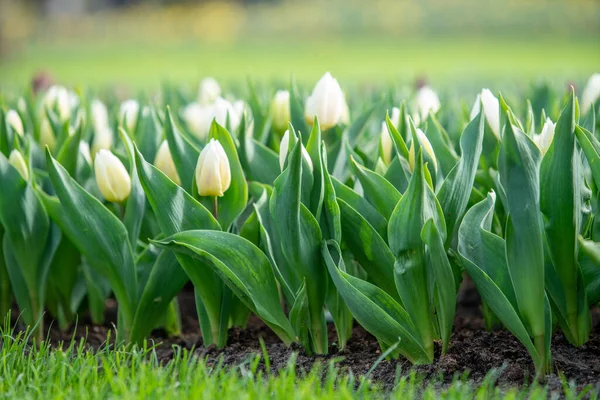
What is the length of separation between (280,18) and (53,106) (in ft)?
78.9

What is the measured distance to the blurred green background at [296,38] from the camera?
56.2 feet

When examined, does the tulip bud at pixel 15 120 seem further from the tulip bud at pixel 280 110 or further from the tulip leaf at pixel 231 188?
the tulip leaf at pixel 231 188

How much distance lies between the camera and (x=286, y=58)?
66.0 feet

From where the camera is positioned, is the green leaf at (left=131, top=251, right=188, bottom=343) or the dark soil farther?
the green leaf at (left=131, top=251, right=188, bottom=343)

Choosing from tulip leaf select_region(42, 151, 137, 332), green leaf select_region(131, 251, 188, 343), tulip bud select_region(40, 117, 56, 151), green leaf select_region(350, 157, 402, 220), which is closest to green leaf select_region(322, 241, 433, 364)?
→ green leaf select_region(350, 157, 402, 220)

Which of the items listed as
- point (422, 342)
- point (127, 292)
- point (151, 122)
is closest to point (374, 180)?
point (422, 342)

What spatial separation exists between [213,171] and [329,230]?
333 mm

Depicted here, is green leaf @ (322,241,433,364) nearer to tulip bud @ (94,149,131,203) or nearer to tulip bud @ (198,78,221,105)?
tulip bud @ (94,149,131,203)

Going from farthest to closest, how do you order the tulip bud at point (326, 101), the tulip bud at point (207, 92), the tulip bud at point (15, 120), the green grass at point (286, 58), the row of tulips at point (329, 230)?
1. the green grass at point (286, 58)
2. the tulip bud at point (207, 92)
3. the tulip bud at point (15, 120)
4. the tulip bud at point (326, 101)
5. the row of tulips at point (329, 230)

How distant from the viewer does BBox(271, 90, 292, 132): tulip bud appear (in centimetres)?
279

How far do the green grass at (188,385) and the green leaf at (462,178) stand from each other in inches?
15.7

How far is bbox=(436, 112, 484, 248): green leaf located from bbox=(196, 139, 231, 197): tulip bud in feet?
1.81

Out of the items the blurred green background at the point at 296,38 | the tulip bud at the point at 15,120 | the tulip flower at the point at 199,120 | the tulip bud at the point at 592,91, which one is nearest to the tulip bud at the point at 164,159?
the tulip flower at the point at 199,120

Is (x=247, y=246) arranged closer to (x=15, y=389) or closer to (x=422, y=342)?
(x=422, y=342)
